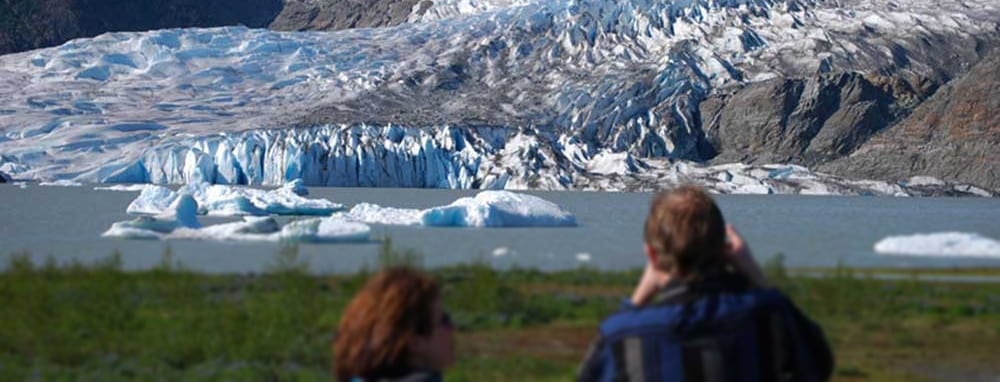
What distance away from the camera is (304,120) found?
65.2 metres

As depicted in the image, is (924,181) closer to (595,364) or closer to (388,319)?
(595,364)

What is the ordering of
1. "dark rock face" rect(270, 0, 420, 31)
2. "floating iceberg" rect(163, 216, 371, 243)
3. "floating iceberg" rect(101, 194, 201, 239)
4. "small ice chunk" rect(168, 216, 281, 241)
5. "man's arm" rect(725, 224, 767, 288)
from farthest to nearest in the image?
1. "dark rock face" rect(270, 0, 420, 31)
2. "floating iceberg" rect(101, 194, 201, 239)
3. "small ice chunk" rect(168, 216, 281, 241)
4. "floating iceberg" rect(163, 216, 371, 243)
5. "man's arm" rect(725, 224, 767, 288)

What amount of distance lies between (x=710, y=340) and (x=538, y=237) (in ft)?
72.0

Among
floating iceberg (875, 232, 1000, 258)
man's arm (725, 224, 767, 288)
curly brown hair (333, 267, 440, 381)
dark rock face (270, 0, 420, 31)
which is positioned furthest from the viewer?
dark rock face (270, 0, 420, 31)

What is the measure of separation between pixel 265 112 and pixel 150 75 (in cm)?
956

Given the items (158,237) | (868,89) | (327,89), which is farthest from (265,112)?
(158,237)

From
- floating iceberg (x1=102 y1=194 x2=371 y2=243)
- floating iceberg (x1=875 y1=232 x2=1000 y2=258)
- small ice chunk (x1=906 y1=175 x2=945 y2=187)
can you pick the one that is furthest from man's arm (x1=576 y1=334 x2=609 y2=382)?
small ice chunk (x1=906 y1=175 x2=945 y2=187)

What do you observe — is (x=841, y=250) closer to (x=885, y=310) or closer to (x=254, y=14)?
(x=885, y=310)

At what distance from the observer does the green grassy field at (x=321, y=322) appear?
11.1 m

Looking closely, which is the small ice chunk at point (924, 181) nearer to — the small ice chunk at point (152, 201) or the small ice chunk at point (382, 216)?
the small ice chunk at point (382, 216)

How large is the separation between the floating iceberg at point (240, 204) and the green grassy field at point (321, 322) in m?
18.5

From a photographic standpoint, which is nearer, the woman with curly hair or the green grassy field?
the woman with curly hair

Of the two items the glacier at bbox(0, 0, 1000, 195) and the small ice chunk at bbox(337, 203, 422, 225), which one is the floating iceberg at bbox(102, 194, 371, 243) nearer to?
the small ice chunk at bbox(337, 203, 422, 225)

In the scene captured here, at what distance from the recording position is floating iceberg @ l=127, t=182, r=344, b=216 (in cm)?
3538
